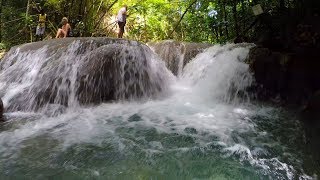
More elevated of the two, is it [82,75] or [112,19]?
[112,19]

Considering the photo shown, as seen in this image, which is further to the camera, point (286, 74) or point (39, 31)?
point (39, 31)

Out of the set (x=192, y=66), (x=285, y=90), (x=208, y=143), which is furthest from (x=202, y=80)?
(x=208, y=143)

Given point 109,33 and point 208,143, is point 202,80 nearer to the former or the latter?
point 208,143

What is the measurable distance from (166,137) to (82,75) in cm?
332

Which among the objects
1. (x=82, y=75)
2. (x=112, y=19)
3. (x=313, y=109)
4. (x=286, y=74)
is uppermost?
(x=112, y=19)

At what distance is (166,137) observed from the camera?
18.4 feet

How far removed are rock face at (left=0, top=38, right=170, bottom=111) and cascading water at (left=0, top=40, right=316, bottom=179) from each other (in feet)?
0.33

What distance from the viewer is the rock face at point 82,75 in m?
7.82

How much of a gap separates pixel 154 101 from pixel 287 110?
2.95 m

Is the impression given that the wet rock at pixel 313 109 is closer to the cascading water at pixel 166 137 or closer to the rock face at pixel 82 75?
the cascading water at pixel 166 137

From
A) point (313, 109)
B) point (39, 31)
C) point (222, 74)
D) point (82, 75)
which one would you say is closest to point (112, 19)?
point (39, 31)

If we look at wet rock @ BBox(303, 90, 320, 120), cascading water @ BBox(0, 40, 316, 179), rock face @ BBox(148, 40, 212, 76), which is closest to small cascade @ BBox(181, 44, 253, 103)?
cascading water @ BBox(0, 40, 316, 179)

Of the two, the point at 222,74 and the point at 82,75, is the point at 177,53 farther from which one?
the point at 82,75

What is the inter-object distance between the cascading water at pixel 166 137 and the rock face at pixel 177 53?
1.54 meters
